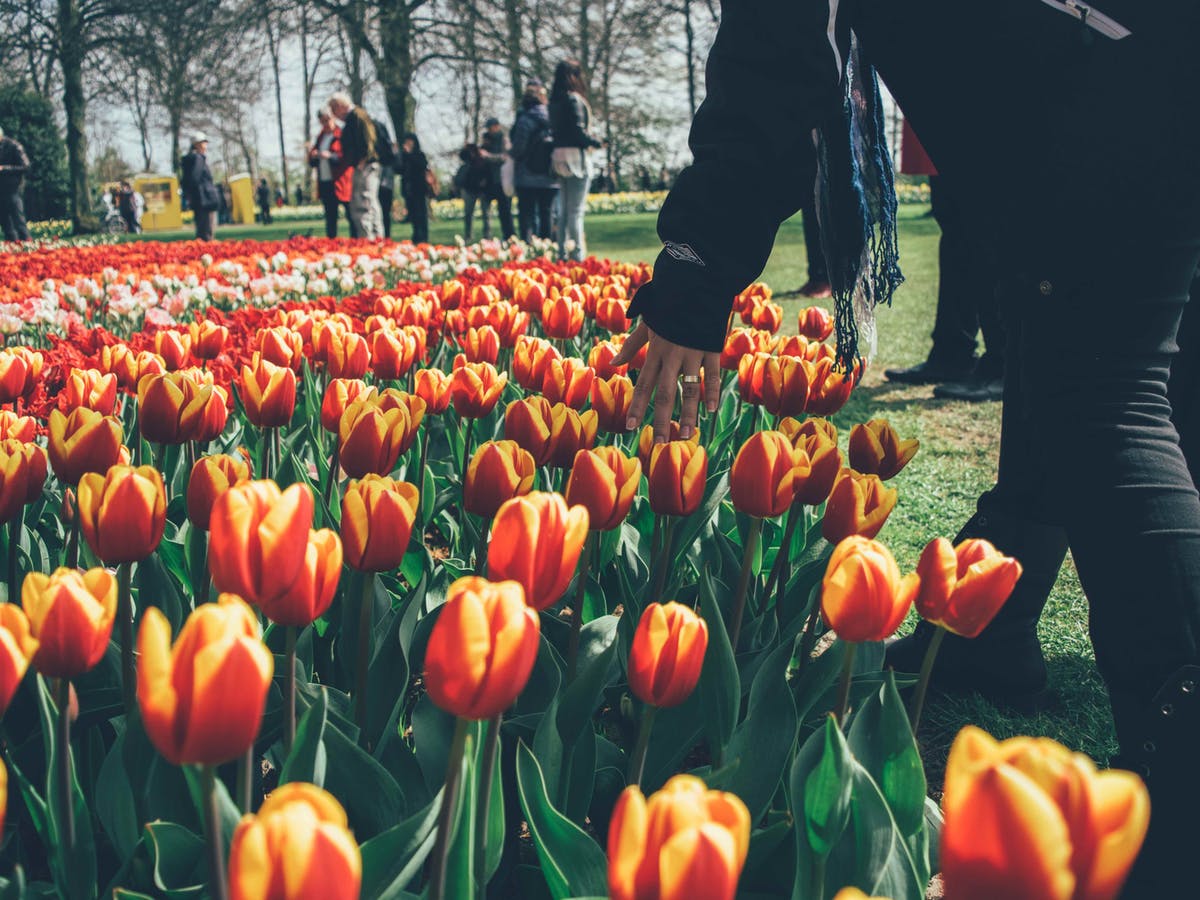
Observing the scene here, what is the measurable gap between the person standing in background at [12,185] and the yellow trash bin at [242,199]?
60.6ft

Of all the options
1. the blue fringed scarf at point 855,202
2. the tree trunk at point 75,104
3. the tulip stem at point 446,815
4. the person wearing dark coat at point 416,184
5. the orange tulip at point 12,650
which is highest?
the tree trunk at point 75,104

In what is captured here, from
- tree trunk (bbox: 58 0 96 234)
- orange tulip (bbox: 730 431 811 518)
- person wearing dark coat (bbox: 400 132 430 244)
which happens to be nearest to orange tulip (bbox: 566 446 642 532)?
orange tulip (bbox: 730 431 811 518)

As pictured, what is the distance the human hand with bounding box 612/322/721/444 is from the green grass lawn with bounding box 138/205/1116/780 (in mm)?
778

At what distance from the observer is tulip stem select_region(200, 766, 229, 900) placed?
0.73 meters

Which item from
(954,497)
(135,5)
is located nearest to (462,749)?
(954,497)

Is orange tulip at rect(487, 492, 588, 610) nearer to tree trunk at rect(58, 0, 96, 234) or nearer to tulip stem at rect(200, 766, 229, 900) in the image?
tulip stem at rect(200, 766, 229, 900)

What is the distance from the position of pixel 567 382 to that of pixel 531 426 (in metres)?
0.37

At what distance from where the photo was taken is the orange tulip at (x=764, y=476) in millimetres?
1370

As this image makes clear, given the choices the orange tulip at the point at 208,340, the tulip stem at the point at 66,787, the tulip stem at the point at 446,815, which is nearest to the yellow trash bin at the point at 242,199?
the orange tulip at the point at 208,340

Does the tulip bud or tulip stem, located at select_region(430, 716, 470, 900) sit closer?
tulip stem, located at select_region(430, 716, 470, 900)

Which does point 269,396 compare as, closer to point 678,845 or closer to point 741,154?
point 741,154

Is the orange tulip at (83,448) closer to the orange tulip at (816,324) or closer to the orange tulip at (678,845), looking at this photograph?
the orange tulip at (678,845)

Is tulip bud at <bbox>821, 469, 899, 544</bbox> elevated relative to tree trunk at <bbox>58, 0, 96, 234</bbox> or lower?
lower

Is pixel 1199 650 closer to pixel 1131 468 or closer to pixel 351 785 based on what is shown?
pixel 1131 468
